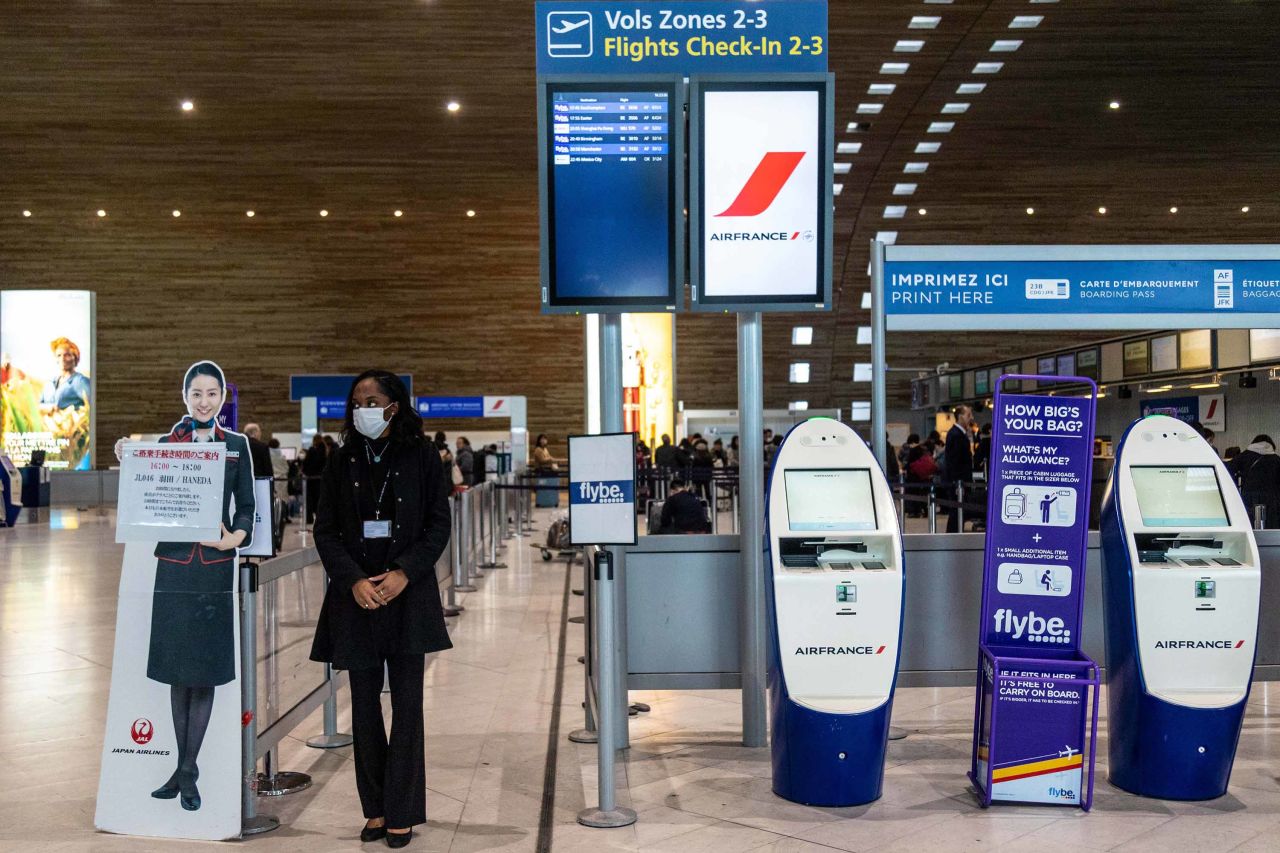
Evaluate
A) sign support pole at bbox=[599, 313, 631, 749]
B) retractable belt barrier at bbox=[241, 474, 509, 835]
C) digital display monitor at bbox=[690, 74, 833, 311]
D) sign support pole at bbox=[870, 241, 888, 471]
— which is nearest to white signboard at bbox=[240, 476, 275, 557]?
retractable belt barrier at bbox=[241, 474, 509, 835]

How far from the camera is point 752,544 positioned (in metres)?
5.25

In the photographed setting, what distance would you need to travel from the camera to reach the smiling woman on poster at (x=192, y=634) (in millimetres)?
3957

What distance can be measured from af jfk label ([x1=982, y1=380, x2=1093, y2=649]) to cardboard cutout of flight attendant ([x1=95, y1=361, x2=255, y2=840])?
2795 mm

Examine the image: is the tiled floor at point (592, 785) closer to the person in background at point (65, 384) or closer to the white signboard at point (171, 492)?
the white signboard at point (171, 492)

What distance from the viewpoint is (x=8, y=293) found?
2252 cm

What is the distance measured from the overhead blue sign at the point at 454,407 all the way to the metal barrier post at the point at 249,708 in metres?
21.3

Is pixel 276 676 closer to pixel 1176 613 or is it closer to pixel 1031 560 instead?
pixel 1031 560

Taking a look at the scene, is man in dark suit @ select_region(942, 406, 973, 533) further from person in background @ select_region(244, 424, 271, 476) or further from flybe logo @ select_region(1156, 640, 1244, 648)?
flybe logo @ select_region(1156, 640, 1244, 648)

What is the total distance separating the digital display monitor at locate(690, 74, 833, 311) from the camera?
511cm

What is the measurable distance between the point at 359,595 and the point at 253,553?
60cm

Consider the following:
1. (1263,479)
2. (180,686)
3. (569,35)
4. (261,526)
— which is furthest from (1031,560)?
(1263,479)

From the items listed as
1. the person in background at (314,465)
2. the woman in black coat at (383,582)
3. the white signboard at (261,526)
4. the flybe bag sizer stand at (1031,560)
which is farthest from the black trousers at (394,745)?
the person in background at (314,465)

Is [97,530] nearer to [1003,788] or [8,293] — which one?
[8,293]

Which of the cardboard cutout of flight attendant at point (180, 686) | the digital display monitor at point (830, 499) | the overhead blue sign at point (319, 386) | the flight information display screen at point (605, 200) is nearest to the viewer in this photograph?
the cardboard cutout of flight attendant at point (180, 686)
